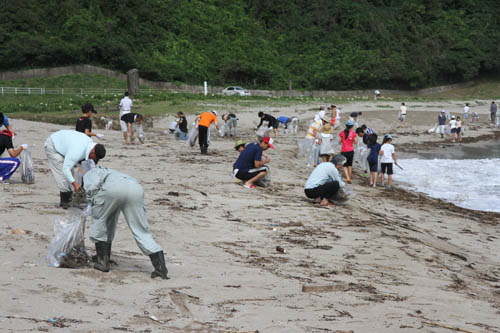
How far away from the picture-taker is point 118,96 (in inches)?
1437

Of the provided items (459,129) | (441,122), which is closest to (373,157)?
(441,122)

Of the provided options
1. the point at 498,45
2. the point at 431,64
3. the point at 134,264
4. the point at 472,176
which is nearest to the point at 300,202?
the point at 134,264

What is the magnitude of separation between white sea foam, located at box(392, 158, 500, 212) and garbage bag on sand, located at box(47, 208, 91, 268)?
33.9 ft

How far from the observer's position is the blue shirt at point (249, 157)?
39.4 feet

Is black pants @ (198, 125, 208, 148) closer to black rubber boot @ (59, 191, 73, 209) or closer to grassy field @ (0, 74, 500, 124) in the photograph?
black rubber boot @ (59, 191, 73, 209)

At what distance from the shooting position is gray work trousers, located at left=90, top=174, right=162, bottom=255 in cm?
574

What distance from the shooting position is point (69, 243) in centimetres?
596

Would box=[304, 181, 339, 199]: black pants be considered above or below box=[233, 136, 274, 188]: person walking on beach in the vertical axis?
below

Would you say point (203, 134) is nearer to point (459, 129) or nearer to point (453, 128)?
point (453, 128)

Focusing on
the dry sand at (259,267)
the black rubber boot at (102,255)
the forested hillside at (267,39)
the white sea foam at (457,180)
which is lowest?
the white sea foam at (457,180)

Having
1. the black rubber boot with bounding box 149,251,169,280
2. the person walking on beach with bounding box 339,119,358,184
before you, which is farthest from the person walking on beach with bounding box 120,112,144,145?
the black rubber boot with bounding box 149,251,169,280

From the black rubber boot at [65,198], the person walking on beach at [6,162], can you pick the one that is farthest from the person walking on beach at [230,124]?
the black rubber boot at [65,198]

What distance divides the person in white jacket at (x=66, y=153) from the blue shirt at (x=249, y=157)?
423cm

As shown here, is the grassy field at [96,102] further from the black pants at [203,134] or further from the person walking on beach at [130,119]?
the black pants at [203,134]
